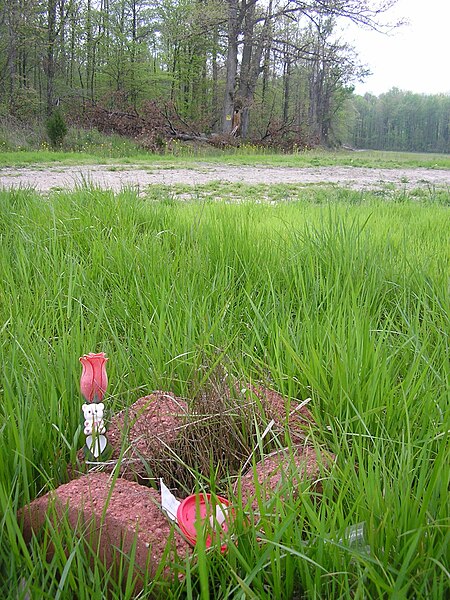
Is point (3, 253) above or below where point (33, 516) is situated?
above

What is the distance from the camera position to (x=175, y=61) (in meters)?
30.5

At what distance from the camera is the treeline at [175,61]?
63.6ft

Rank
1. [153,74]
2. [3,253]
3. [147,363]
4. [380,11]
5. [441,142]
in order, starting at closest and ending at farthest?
[147,363] < [3,253] < [380,11] < [153,74] < [441,142]

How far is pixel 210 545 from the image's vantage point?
862mm

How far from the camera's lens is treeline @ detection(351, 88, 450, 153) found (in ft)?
241

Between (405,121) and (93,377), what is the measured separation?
8365 cm

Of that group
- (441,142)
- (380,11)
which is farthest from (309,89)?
(441,142)

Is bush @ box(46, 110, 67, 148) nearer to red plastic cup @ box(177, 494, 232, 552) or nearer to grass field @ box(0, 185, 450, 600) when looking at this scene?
grass field @ box(0, 185, 450, 600)

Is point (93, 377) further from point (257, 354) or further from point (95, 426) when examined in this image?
point (257, 354)

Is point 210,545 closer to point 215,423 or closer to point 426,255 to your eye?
→ point 215,423

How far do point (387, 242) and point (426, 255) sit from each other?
229 mm

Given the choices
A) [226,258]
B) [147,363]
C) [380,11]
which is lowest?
[147,363]

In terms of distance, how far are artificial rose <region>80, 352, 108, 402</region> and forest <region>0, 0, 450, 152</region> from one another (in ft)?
57.7

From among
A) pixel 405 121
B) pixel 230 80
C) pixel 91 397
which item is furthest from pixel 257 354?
pixel 405 121
